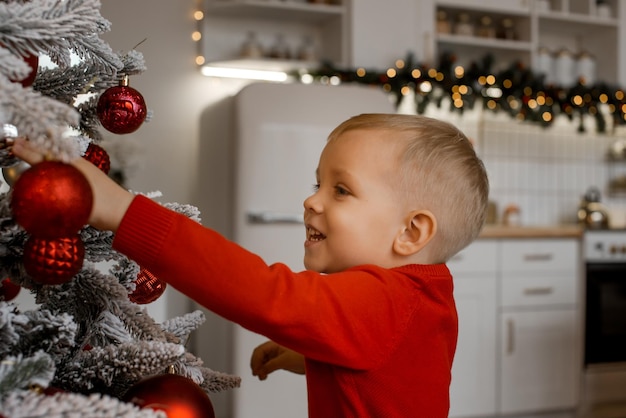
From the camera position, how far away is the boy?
633mm

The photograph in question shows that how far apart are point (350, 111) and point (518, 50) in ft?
4.64

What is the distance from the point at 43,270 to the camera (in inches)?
19.3

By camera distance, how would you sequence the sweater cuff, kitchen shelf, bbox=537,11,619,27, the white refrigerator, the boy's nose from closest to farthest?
the sweater cuff, the boy's nose, the white refrigerator, kitchen shelf, bbox=537,11,619,27

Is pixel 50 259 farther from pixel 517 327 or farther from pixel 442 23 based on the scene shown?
pixel 442 23

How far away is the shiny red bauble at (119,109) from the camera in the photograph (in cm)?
66

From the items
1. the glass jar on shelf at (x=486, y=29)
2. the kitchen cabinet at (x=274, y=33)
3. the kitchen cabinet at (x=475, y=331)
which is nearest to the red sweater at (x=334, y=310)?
the kitchen cabinet at (x=475, y=331)

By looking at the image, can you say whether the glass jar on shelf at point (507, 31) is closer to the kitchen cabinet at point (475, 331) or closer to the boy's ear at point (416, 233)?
the kitchen cabinet at point (475, 331)

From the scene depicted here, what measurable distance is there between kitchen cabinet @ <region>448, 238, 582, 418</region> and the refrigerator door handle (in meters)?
0.78

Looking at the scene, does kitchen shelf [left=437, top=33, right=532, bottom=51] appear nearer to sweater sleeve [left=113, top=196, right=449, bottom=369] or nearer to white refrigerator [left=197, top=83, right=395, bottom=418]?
white refrigerator [left=197, top=83, right=395, bottom=418]

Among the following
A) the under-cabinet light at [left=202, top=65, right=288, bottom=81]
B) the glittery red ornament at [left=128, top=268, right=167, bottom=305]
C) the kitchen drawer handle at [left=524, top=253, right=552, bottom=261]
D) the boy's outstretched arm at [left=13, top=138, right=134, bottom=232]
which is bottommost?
the kitchen drawer handle at [left=524, top=253, right=552, bottom=261]

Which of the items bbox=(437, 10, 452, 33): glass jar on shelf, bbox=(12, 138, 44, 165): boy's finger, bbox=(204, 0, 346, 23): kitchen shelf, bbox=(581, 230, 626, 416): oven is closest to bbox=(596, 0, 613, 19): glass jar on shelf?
bbox=(437, 10, 452, 33): glass jar on shelf

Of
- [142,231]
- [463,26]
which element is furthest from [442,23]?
[142,231]

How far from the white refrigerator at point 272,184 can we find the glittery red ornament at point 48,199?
85.8 inches

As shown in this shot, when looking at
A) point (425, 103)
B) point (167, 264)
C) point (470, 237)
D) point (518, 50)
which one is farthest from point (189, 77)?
point (167, 264)
